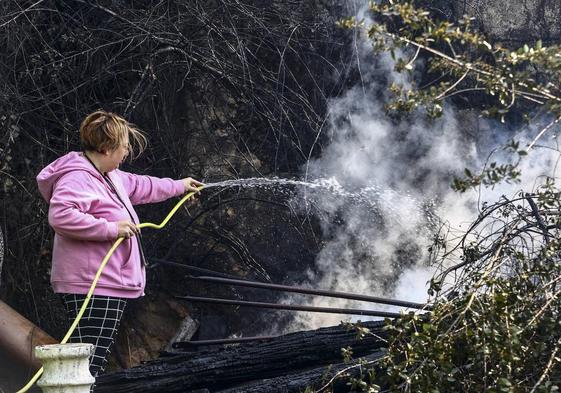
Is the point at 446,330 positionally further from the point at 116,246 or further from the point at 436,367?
the point at 116,246

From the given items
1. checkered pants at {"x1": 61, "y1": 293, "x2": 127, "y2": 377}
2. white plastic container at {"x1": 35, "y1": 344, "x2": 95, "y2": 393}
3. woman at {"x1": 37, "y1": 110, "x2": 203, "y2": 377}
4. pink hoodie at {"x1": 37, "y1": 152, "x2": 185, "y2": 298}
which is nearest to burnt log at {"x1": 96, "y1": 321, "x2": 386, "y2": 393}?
checkered pants at {"x1": 61, "y1": 293, "x2": 127, "y2": 377}

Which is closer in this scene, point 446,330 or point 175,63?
point 446,330

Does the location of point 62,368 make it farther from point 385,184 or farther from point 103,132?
point 385,184

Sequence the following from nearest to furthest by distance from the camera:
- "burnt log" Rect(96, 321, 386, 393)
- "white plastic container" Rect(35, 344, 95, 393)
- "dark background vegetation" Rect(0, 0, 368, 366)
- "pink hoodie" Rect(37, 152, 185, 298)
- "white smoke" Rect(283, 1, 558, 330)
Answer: "white plastic container" Rect(35, 344, 95, 393) → "burnt log" Rect(96, 321, 386, 393) → "pink hoodie" Rect(37, 152, 185, 298) → "dark background vegetation" Rect(0, 0, 368, 366) → "white smoke" Rect(283, 1, 558, 330)

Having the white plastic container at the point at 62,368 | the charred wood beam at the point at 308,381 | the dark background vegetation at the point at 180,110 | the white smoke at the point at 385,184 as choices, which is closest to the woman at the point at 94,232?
the charred wood beam at the point at 308,381

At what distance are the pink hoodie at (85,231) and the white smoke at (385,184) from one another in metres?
2.85

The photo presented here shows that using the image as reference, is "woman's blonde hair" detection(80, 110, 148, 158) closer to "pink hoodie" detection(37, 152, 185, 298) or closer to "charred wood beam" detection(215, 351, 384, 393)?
"pink hoodie" detection(37, 152, 185, 298)

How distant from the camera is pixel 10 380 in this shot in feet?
21.0

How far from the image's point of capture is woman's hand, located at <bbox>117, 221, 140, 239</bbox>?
4.56 m

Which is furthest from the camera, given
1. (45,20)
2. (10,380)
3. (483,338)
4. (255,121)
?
(255,121)

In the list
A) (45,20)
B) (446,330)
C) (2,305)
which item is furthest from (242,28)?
(446,330)

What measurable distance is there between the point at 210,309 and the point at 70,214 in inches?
116

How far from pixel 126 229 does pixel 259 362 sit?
34.5 inches

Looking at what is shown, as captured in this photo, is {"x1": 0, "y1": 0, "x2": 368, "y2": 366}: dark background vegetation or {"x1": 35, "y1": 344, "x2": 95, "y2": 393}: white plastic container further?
{"x1": 0, "y1": 0, "x2": 368, "y2": 366}: dark background vegetation
